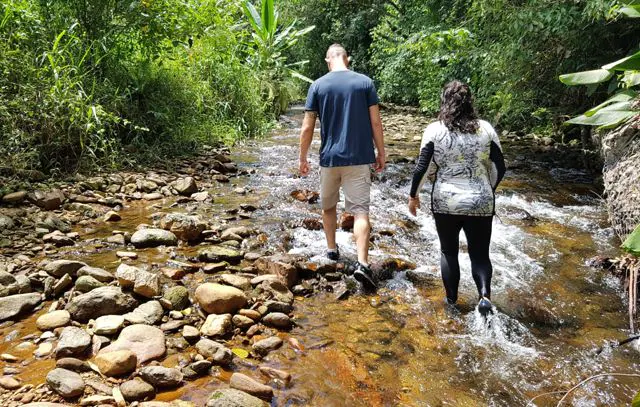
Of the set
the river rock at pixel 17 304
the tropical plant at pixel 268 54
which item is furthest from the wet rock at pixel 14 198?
the tropical plant at pixel 268 54

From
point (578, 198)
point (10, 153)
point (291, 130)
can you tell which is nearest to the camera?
point (10, 153)

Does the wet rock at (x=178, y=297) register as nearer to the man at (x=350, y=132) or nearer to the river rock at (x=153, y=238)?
the river rock at (x=153, y=238)

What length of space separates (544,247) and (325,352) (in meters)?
2.98

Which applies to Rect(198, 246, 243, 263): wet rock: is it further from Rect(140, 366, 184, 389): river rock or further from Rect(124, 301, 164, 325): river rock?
Rect(140, 366, 184, 389): river rock

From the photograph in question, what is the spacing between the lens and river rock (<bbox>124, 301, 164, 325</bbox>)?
279cm

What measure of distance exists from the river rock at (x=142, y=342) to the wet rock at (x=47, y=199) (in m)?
2.64

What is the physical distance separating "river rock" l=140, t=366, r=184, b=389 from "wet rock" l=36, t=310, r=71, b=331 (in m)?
0.76

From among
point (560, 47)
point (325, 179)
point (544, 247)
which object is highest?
point (560, 47)

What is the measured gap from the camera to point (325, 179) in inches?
160

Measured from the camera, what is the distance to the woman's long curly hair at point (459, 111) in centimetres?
327

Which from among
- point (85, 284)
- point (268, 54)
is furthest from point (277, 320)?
point (268, 54)

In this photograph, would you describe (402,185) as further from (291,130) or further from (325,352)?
(291,130)

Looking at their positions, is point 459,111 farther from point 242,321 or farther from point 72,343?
point 72,343

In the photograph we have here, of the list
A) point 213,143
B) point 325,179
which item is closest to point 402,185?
point 325,179
